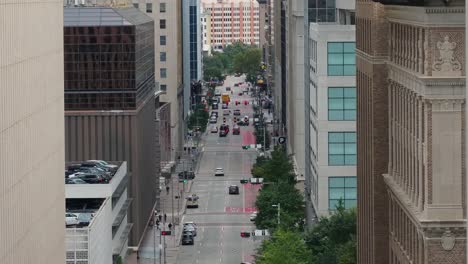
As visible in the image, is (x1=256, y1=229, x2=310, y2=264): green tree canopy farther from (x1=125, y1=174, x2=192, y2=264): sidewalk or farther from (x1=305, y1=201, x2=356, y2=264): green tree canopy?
(x1=125, y1=174, x2=192, y2=264): sidewalk

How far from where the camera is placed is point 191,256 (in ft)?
394

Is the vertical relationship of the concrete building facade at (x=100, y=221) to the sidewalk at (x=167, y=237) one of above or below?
above

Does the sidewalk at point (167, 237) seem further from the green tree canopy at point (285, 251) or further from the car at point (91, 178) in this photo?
the green tree canopy at point (285, 251)

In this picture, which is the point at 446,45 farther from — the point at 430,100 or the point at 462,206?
the point at 462,206

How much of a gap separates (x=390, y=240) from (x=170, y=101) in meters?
132

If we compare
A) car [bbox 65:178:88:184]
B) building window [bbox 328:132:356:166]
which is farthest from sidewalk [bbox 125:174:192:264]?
building window [bbox 328:132:356:166]

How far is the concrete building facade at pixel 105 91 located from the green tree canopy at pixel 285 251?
2434cm

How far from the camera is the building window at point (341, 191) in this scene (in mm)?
106250

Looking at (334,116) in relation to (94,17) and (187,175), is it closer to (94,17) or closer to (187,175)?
(94,17)

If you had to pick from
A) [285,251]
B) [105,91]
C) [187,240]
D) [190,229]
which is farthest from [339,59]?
[190,229]

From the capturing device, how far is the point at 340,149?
106 metres

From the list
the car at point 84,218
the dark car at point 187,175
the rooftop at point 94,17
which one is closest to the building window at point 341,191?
the car at point 84,218

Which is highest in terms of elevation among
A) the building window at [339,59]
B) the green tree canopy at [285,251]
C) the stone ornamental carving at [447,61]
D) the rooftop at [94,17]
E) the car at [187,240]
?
the stone ornamental carving at [447,61]

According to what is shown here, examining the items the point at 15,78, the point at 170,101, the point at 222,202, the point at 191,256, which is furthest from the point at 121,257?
the point at 170,101
